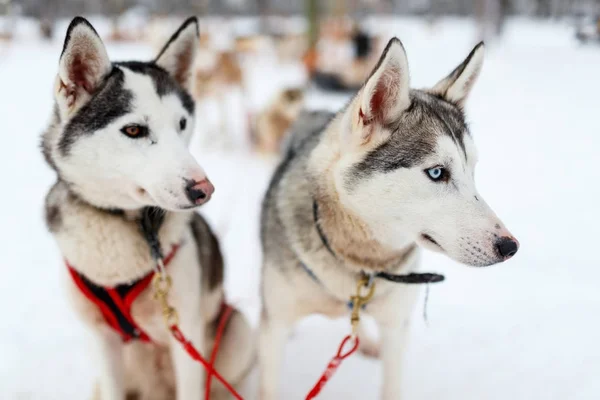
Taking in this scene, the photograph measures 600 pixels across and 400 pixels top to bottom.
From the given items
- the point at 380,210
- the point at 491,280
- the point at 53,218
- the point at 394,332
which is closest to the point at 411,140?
the point at 380,210

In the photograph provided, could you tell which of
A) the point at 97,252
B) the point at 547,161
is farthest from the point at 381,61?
the point at 547,161

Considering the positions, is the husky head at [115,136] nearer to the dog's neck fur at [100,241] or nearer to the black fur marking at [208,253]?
the dog's neck fur at [100,241]

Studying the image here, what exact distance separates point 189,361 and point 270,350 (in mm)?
323

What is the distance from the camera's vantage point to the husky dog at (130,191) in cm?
132

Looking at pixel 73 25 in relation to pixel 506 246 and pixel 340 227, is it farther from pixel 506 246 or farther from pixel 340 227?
pixel 506 246

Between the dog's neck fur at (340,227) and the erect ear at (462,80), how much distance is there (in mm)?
376

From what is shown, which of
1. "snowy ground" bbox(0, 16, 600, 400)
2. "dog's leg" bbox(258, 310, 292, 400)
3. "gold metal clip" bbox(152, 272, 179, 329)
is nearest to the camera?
"gold metal clip" bbox(152, 272, 179, 329)

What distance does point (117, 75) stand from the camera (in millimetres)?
1410

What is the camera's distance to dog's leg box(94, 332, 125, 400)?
5.60 ft

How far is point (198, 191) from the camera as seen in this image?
128 cm

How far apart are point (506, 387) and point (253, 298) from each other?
1.50 meters

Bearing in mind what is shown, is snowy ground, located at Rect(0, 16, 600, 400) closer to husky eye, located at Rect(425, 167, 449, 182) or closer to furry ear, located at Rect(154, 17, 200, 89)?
husky eye, located at Rect(425, 167, 449, 182)

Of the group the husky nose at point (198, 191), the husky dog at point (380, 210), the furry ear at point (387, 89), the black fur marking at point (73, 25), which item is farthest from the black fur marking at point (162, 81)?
the furry ear at point (387, 89)

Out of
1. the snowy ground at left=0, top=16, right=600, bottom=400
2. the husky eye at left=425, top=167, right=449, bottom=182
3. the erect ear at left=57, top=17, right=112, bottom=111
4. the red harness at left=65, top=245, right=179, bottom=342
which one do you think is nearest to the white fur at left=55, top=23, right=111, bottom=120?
the erect ear at left=57, top=17, right=112, bottom=111
